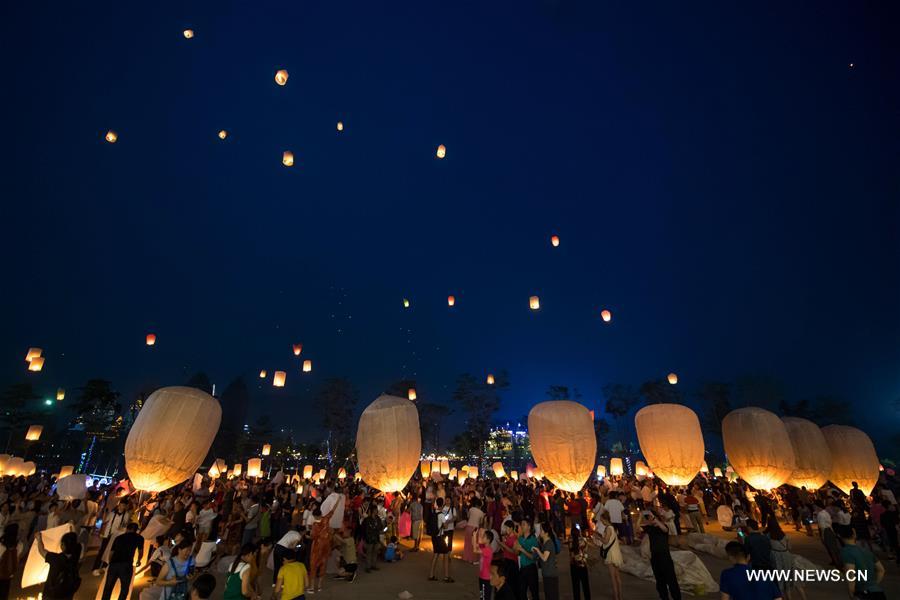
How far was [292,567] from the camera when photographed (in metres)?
5.18

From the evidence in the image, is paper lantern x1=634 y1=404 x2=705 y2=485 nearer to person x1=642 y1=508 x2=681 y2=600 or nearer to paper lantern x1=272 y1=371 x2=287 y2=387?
person x1=642 y1=508 x2=681 y2=600

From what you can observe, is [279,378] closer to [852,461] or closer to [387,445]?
[387,445]

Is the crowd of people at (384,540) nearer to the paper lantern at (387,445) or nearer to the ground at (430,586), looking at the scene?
the ground at (430,586)

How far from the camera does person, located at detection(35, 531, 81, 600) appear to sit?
16.3ft

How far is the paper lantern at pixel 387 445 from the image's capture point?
1153 centimetres

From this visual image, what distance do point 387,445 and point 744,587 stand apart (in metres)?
8.64

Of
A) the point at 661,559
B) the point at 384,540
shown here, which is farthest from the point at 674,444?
the point at 384,540

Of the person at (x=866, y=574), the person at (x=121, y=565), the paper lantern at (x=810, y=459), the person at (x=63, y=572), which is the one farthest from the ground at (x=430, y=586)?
the paper lantern at (x=810, y=459)

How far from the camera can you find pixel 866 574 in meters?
4.74

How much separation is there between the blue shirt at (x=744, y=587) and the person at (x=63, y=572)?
684 cm

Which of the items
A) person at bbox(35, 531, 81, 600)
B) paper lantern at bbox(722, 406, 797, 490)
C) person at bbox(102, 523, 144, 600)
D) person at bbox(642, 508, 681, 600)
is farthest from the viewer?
paper lantern at bbox(722, 406, 797, 490)

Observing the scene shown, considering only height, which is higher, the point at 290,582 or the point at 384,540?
the point at 290,582

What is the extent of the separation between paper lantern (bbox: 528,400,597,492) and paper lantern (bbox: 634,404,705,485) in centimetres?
232

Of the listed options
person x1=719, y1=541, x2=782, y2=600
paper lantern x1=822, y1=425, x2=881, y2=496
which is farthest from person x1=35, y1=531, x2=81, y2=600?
paper lantern x1=822, y1=425, x2=881, y2=496
